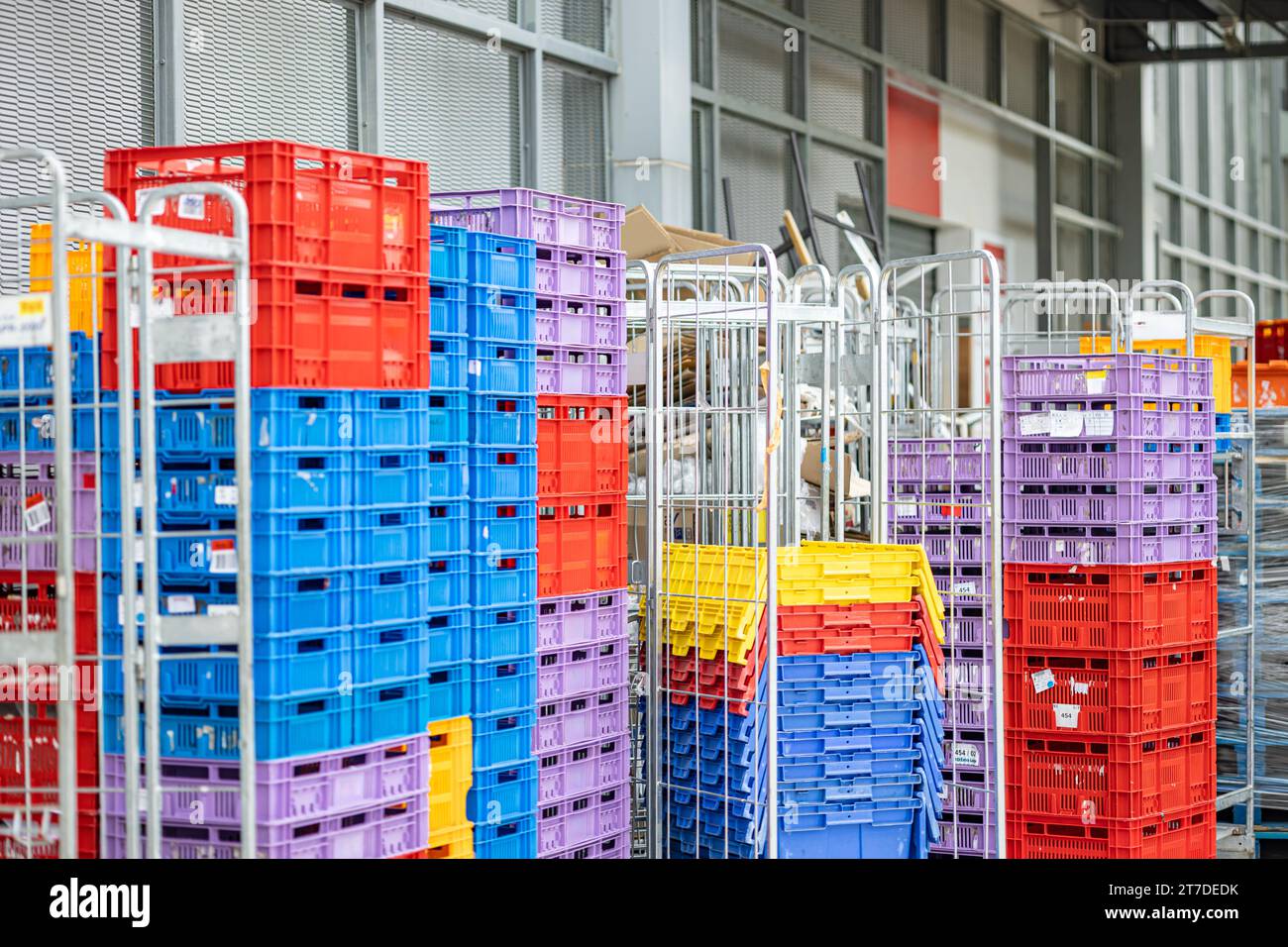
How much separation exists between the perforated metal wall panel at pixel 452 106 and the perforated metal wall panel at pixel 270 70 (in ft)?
1.37

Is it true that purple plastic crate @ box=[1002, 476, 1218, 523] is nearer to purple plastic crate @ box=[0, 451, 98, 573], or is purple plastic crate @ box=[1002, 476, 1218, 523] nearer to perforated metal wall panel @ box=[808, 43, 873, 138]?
purple plastic crate @ box=[0, 451, 98, 573]

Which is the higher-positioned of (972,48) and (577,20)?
(972,48)

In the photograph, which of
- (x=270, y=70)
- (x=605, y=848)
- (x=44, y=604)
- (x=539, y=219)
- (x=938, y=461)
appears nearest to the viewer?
(x=44, y=604)

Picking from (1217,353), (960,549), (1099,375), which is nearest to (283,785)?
(960,549)

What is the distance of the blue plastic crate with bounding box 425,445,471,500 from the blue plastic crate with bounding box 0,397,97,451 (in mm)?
1260

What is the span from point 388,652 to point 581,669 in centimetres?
135

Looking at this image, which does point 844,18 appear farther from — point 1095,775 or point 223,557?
point 223,557

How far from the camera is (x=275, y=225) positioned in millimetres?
5105

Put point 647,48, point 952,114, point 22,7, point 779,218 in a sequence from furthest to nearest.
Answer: point 952,114, point 779,218, point 647,48, point 22,7

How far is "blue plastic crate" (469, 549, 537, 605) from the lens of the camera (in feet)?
19.8

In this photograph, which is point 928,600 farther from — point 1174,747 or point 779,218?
point 779,218

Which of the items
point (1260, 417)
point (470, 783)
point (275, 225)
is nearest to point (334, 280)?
point (275, 225)

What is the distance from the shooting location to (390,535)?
17.7ft
